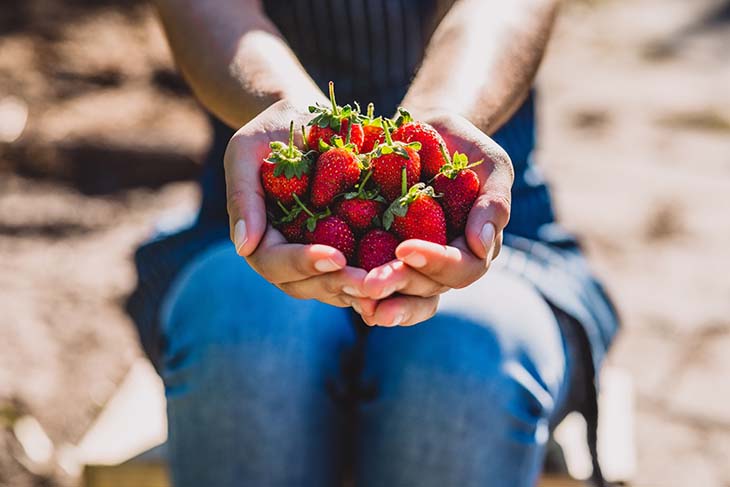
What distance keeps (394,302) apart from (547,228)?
459mm

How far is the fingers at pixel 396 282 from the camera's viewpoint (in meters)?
0.82

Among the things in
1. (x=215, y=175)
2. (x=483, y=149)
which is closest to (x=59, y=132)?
(x=215, y=175)

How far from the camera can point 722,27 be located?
3639 mm

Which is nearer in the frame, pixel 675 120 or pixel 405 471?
pixel 405 471

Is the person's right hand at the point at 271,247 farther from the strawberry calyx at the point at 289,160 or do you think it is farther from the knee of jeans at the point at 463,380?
the knee of jeans at the point at 463,380

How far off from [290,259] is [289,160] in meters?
0.12

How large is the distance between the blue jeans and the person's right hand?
16 centimetres

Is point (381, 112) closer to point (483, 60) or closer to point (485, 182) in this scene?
point (483, 60)

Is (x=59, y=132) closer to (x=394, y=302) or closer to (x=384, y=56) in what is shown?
(x=384, y=56)

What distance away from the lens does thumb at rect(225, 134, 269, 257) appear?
0.87 metres

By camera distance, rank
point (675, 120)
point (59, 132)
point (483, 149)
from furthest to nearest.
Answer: point (675, 120) → point (59, 132) → point (483, 149)

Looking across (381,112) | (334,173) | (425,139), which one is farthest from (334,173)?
(381,112)

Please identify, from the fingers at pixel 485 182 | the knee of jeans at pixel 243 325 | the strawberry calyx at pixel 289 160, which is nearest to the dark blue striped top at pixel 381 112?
the knee of jeans at pixel 243 325

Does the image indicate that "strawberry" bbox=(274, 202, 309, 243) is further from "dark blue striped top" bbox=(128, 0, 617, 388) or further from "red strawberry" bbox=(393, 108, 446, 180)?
"dark blue striped top" bbox=(128, 0, 617, 388)
